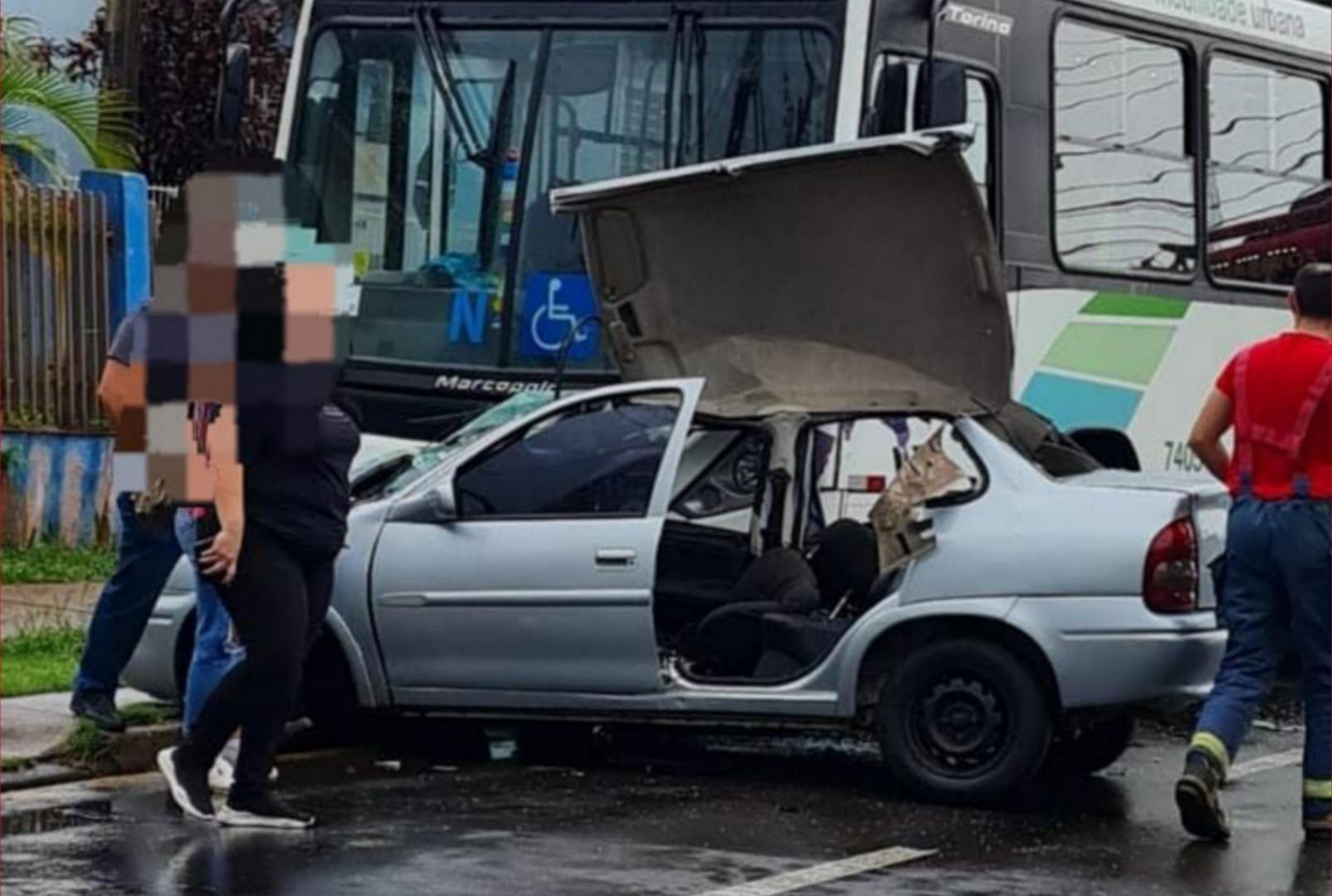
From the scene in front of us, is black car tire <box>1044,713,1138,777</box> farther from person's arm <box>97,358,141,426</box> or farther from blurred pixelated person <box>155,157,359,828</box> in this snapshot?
person's arm <box>97,358,141,426</box>

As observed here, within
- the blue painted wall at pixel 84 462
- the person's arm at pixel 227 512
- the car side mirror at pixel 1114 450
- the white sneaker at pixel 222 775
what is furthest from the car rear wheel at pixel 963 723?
the blue painted wall at pixel 84 462

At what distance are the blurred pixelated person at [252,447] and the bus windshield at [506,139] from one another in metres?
3.57

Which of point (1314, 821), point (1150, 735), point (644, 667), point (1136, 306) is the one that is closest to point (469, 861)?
point (644, 667)

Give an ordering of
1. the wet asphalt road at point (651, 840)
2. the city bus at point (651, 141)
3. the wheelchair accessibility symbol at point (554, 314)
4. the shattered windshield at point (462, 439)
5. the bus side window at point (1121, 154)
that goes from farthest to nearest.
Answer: the bus side window at point (1121, 154), the wheelchair accessibility symbol at point (554, 314), the city bus at point (651, 141), the shattered windshield at point (462, 439), the wet asphalt road at point (651, 840)

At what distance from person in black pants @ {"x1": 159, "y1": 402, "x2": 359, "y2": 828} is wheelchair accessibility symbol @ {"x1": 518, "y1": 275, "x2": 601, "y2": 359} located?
11.6 ft

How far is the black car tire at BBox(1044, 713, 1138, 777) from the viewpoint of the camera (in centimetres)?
966

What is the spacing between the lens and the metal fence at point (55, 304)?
14.9m

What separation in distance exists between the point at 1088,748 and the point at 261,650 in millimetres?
3469

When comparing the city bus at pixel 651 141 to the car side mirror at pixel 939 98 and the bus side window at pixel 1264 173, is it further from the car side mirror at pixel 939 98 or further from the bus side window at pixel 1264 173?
the bus side window at pixel 1264 173

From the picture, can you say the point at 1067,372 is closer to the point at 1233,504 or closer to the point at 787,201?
the point at 787,201

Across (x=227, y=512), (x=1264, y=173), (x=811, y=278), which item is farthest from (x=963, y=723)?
(x=1264, y=173)

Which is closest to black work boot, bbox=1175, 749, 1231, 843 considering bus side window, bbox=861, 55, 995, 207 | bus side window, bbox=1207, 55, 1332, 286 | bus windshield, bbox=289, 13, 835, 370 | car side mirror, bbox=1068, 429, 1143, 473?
bus side window, bbox=861, 55, 995, 207

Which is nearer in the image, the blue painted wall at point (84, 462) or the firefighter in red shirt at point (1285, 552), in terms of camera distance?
the firefighter in red shirt at point (1285, 552)

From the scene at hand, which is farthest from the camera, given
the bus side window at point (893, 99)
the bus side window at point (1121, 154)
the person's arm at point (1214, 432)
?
the bus side window at point (1121, 154)
